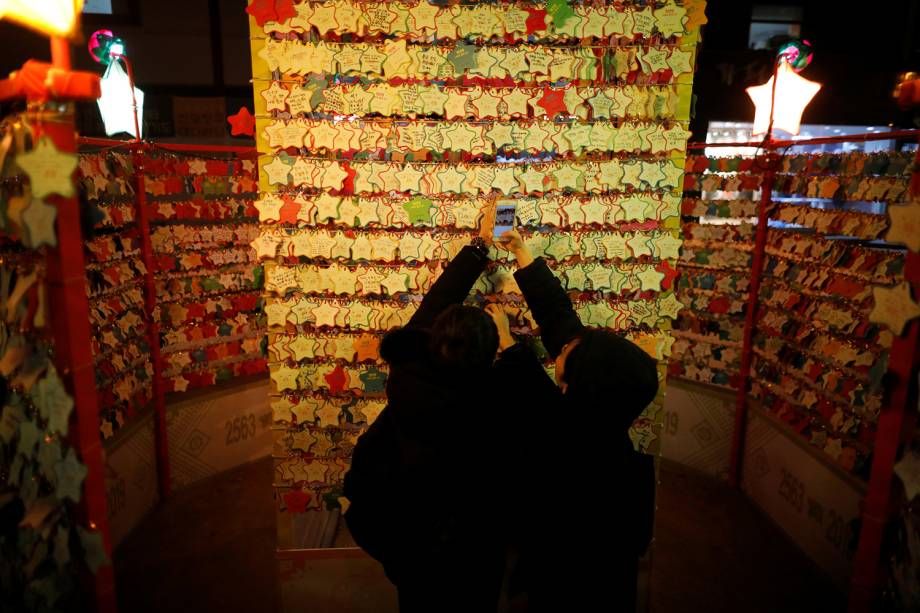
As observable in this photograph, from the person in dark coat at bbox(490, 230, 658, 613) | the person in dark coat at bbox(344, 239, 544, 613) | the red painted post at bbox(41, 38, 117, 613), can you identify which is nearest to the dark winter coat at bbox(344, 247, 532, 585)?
the person in dark coat at bbox(344, 239, 544, 613)

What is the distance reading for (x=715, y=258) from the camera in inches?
181

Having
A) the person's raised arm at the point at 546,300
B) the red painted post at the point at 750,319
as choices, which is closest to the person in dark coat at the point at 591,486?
the person's raised arm at the point at 546,300

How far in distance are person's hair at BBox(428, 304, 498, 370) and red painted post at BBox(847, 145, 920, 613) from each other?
124 centimetres

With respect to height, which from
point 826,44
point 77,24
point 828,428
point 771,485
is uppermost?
point 826,44

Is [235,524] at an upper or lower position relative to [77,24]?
lower

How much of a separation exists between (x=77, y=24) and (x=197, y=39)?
22.3 feet

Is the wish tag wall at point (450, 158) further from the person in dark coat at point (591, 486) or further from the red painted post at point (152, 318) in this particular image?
the red painted post at point (152, 318)

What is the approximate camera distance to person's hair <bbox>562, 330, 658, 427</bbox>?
1.65 m

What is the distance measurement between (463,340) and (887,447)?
1.42 meters

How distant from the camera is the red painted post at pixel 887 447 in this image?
A: 177cm

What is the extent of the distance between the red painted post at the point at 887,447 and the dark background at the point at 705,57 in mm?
7336

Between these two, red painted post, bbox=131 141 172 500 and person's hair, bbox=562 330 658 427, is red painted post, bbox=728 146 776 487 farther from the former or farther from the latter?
red painted post, bbox=131 141 172 500

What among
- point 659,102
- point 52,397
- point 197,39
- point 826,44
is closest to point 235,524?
point 52,397

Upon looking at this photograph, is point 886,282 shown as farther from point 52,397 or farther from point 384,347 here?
point 52,397
